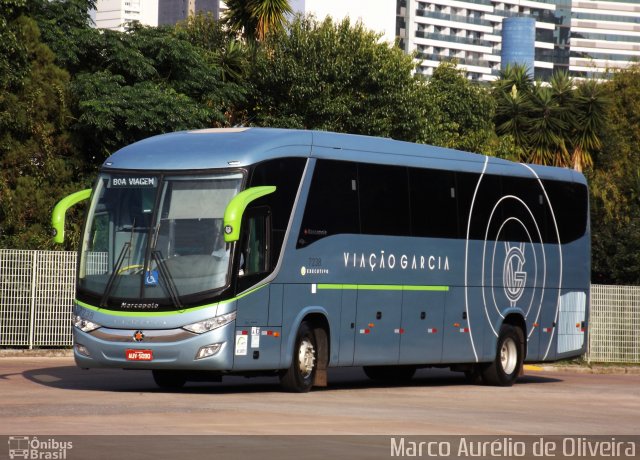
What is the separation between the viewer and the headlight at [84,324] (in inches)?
692

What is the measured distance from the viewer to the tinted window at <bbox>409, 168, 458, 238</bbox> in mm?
21000

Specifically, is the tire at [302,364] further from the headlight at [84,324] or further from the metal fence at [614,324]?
the metal fence at [614,324]

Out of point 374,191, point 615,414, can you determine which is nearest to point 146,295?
point 374,191

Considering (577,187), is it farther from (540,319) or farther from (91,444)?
(91,444)

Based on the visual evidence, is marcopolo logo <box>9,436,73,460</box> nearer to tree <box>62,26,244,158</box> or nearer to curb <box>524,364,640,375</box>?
curb <box>524,364,640,375</box>

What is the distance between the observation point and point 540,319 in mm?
24156

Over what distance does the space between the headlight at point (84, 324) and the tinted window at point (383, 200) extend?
14.4 ft

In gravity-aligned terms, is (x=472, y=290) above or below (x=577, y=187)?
below

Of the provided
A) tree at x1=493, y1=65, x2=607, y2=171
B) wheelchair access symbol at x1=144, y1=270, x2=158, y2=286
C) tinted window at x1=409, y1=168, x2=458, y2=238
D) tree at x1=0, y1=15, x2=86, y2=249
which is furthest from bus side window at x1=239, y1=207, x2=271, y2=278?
tree at x1=493, y1=65, x2=607, y2=171

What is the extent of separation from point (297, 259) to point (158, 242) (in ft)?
6.84

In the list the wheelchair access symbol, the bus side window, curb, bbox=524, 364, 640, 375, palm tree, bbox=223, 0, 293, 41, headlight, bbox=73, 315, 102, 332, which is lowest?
curb, bbox=524, 364, 640, 375

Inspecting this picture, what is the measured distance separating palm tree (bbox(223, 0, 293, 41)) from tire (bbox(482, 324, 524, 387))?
25161 mm

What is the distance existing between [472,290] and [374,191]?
10.7 ft

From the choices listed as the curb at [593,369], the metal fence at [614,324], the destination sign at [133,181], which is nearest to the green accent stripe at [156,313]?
the destination sign at [133,181]
